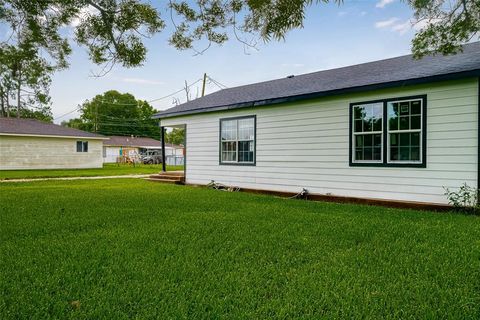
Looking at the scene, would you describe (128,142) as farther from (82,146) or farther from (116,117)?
(82,146)

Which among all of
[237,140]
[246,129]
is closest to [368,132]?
[246,129]

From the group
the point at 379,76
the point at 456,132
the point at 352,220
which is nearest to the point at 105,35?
the point at 352,220

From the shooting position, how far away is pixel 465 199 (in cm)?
631

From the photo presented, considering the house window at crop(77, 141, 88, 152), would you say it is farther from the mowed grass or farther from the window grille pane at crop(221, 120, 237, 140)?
the mowed grass

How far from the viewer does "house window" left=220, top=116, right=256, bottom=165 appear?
10305 millimetres

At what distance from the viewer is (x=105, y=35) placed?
227 inches

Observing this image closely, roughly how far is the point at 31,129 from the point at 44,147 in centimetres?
146

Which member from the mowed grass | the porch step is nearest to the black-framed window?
the mowed grass

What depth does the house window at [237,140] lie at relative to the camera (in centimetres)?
1030

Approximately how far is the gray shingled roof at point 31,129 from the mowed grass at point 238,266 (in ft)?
63.1

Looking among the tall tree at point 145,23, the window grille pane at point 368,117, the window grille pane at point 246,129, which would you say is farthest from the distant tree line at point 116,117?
the tall tree at point 145,23

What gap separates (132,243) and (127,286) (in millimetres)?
1356

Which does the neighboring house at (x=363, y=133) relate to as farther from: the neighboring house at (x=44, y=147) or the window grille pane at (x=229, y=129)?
the neighboring house at (x=44, y=147)

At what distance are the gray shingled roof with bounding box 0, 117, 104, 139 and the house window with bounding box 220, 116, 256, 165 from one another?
56.2ft
